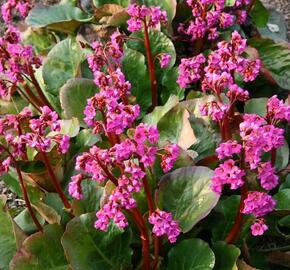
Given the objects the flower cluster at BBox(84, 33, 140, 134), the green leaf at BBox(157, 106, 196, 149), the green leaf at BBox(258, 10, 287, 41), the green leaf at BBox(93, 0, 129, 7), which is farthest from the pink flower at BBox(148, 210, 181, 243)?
the green leaf at BBox(258, 10, 287, 41)

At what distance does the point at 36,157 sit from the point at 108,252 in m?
0.37

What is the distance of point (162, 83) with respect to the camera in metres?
2.33

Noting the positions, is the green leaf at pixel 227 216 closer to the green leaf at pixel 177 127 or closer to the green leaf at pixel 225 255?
the green leaf at pixel 225 255

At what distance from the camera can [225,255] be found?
175 cm

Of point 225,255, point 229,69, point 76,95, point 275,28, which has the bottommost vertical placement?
point 225,255

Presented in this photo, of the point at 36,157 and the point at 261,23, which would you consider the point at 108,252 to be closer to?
the point at 36,157

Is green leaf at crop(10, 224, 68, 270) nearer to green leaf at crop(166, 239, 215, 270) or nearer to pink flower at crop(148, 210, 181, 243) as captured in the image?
green leaf at crop(166, 239, 215, 270)

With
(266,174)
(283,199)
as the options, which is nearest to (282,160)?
(283,199)

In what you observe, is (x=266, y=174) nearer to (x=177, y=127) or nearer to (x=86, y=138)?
(x=177, y=127)

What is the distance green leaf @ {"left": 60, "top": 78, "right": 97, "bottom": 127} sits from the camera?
2.13 meters

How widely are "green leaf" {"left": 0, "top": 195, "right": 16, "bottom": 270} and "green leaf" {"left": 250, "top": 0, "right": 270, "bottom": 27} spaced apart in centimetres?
148

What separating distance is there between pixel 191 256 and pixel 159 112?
0.56 metres

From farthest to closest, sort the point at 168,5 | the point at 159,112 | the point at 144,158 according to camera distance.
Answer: the point at 168,5 < the point at 159,112 < the point at 144,158

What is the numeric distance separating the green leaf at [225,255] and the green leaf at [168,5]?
1.05 metres
